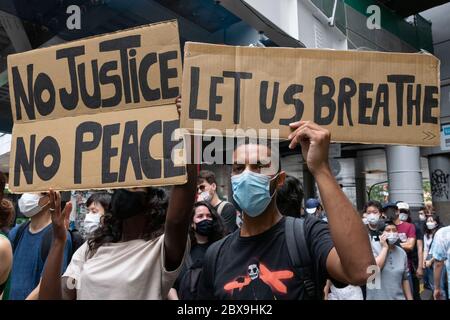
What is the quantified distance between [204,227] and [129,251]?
1272mm

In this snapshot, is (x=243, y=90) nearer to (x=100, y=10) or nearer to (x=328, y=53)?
(x=328, y=53)

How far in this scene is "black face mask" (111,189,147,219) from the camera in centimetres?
193

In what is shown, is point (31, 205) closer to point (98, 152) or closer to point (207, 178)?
point (207, 178)

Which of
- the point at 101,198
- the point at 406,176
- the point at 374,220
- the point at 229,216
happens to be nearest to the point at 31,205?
the point at 101,198

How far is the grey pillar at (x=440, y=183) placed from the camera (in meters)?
10.7

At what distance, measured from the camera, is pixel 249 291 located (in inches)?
61.4

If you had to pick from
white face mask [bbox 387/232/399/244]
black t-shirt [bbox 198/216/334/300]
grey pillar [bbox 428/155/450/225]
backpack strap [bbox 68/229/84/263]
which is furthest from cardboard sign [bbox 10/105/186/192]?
grey pillar [bbox 428/155/450/225]

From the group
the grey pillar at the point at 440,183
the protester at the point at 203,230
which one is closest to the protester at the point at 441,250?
the protester at the point at 203,230

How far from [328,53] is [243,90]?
Result: 382 millimetres

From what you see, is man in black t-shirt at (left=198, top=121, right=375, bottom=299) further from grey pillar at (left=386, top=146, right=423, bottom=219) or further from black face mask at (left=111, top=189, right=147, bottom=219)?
grey pillar at (left=386, top=146, right=423, bottom=219)

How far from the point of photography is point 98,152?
1.81m

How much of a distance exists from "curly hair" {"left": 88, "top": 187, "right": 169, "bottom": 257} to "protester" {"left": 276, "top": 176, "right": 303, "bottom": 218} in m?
1.16

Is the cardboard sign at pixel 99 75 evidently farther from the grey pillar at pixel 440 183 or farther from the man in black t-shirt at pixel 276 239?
the grey pillar at pixel 440 183
